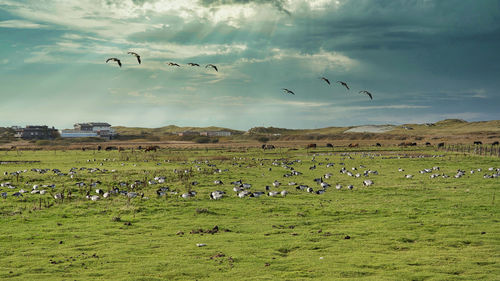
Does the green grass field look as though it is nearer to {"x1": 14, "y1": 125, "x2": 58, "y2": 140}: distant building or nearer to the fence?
the fence

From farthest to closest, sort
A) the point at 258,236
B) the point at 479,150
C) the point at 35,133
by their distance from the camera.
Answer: the point at 35,133
the point at 479,150
the point at 258,236

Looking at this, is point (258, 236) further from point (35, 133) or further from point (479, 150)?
point (35, 133)

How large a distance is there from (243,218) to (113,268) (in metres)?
8.99

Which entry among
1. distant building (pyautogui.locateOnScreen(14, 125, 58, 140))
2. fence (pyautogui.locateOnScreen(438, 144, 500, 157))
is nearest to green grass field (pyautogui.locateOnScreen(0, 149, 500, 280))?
fence (pyautogui.locateOnScreen(438, 144, 500, 157))

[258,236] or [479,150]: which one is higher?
[479,150]

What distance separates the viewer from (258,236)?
17.4 metres

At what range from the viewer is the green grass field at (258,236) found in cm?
1302

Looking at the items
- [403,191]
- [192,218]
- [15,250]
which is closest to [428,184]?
[403,191]

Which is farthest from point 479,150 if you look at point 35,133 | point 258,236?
point 35,133

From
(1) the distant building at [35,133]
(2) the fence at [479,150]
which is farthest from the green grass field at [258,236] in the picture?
(1) the distant building at [35,133]

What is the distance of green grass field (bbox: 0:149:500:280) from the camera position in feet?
42.7

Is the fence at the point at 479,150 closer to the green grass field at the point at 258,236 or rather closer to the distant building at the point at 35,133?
the green grass field at the point at 258,236

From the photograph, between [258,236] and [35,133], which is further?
[35,133]

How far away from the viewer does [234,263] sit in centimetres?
1373
